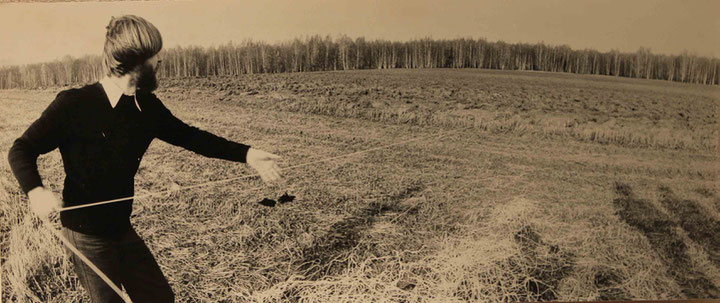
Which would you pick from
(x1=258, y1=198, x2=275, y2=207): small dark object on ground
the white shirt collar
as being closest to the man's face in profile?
the white shirt collar

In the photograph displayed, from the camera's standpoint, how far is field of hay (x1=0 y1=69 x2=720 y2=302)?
10.0 ft

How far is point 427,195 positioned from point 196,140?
1.39 metres

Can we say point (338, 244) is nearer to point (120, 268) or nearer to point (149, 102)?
point (120, 268)

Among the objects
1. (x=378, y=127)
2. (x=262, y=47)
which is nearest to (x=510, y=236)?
(x=378, y=127)

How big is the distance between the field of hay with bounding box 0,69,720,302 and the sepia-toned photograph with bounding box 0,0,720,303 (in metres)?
0.01

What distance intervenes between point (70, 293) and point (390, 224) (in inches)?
69.6

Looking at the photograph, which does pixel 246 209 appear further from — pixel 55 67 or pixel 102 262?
pixel 55 67

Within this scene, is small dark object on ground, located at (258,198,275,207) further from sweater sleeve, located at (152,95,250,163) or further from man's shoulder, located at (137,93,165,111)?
man's shoulder, located at (137,93,165,111)

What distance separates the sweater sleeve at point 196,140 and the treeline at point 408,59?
14.2 inches

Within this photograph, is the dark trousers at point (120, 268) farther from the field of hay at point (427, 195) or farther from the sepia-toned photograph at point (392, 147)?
the field of hay at point (427, 195)

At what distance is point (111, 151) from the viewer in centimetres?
256

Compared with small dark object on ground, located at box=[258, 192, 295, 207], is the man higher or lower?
higher

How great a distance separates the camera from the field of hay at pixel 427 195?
3.06 metres

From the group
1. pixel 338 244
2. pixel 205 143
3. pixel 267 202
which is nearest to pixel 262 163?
pixel 205 143
